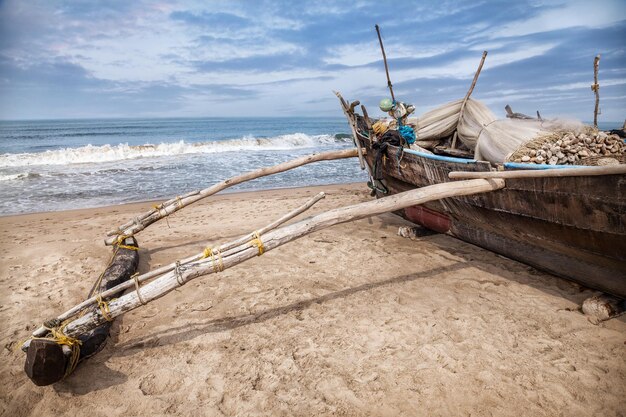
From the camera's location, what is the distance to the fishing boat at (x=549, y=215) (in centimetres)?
279

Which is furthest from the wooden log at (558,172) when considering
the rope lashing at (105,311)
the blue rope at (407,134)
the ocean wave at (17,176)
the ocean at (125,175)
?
the ocean wave at (17,176)

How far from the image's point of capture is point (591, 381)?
253 centimetres

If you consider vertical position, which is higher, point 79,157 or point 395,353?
point 79,157

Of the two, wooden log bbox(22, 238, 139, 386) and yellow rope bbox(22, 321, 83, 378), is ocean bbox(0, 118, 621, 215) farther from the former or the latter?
yellow rope bbox(22, 321, 83, 378)

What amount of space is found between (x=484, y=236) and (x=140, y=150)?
2048 centimetres

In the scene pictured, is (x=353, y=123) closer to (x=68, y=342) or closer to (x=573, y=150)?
(x=573, y=150)

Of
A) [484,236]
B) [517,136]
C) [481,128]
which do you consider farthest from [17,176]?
[517,136]

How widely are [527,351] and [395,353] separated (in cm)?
111

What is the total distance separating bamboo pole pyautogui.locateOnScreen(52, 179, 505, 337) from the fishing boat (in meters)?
0.28

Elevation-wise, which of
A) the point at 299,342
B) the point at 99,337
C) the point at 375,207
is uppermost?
the point at 375,207

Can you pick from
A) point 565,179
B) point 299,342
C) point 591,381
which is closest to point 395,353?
point 299,342

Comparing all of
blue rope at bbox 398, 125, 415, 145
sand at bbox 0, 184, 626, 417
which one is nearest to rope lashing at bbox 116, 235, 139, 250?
sand at bbox 0, 184, 626, 417

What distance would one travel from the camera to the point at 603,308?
10.3ft

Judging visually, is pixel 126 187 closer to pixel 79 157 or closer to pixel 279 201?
pixel 279 201
